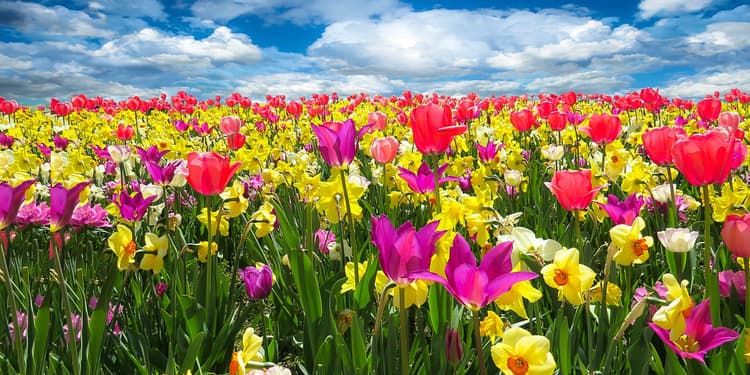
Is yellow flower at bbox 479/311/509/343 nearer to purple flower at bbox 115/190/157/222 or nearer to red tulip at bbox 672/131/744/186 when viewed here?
red tulip at bbox 672/131/744/186

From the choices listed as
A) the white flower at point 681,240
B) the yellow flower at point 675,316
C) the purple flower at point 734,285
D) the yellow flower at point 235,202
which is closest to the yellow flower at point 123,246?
the yellow flower at point 235,202

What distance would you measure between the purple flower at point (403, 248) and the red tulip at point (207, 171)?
3.45ft

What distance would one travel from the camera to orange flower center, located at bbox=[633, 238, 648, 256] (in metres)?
1.70

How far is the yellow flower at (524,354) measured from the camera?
1.16 m

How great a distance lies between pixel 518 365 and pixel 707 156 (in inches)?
45.4

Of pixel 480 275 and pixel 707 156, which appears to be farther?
pixel 707 156

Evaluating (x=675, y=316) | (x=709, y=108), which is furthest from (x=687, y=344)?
(x=709, y=108)

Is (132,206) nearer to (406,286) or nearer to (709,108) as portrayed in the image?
(406,286)

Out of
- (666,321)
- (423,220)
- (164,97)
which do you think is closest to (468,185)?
(423,220)

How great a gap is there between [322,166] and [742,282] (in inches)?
195

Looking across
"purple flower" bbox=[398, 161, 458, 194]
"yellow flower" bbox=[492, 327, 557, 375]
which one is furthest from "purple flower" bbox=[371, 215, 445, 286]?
"purple flower" bbox=[398, 161, 458, 194]

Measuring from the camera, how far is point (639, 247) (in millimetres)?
1703

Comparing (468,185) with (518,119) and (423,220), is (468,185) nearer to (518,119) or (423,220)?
(423,220)

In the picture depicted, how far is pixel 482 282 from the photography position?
1.16m
